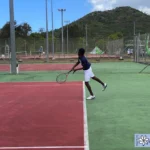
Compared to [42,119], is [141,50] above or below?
above

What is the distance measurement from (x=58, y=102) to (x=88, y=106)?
3.87ft

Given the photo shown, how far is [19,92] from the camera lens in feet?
46.6

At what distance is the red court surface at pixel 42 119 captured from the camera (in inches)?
269

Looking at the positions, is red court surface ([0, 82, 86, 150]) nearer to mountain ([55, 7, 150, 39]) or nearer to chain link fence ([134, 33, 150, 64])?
chain link fence ([134, 33, 150, 64])

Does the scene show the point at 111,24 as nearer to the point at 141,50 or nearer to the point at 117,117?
the point at 141,50

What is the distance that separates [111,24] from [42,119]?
123 m

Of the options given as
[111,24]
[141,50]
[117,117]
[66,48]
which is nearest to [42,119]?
[117,117]

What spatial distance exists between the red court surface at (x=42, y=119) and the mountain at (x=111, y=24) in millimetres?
96589

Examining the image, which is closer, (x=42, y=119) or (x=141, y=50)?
(x=42, y=119)

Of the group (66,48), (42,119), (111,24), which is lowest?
(42,119)

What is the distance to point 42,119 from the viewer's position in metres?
8.95

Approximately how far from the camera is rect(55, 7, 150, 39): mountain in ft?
374

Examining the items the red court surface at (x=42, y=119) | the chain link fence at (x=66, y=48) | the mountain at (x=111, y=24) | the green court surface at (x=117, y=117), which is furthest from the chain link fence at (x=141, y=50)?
the mountain at (x=111, y=24)

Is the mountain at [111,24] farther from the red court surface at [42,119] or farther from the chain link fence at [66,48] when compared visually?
the red court surface at [42,119]
